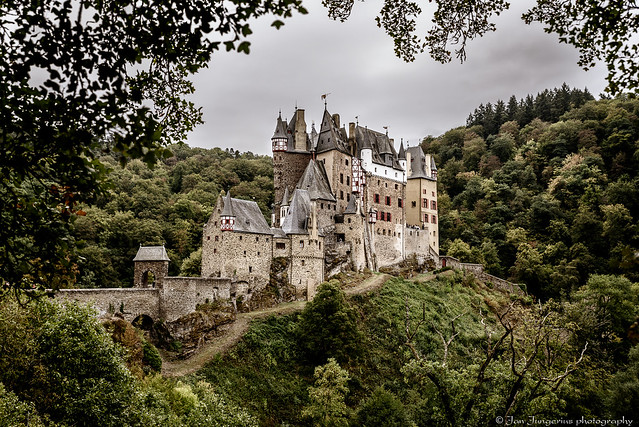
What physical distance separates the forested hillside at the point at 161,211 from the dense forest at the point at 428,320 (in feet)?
0.68

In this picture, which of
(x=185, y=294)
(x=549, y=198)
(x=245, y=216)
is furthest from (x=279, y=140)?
(x=549, y=198)

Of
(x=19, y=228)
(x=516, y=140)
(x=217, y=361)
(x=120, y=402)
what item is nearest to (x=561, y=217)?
(x=516, y=140)

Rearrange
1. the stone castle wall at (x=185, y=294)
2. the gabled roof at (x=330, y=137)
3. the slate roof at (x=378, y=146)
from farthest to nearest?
1. the slate roof at (x=378, y=146)
2. the gabled roof at (x=330, y=137)
3. the stone castle wall at (x=185, y=294)

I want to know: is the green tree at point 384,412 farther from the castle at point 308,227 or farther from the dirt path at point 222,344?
the castle at point 308,227

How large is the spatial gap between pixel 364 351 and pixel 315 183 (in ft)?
48.9

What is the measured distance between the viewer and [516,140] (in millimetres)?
83062

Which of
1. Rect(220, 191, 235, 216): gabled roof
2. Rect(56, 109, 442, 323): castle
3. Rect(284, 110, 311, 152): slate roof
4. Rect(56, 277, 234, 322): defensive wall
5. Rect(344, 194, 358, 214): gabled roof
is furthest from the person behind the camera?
Rect(284, 110, 311, 152): slate roof

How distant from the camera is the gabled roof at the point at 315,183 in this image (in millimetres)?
41281

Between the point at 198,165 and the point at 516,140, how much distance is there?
51753 mm

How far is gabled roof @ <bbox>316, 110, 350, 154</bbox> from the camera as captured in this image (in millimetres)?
45719

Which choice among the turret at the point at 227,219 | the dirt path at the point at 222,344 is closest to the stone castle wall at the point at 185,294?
the dirt path at the point at 222,344

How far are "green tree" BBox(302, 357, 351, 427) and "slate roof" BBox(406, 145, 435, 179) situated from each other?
30788 mm

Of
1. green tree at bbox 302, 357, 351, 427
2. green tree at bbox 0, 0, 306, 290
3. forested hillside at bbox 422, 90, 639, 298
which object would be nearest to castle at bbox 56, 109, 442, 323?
green tree at bbox 302, 357, 351, 427

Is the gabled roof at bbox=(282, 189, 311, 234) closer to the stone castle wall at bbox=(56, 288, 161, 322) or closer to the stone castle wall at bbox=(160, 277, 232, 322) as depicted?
the stone castle wall at bbox=(160, 277, 232, 322)
